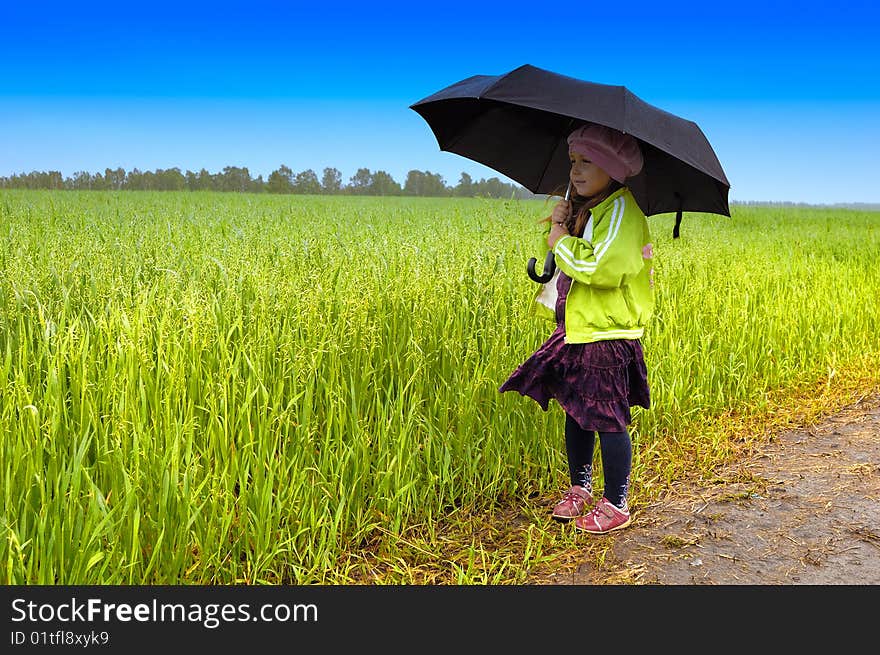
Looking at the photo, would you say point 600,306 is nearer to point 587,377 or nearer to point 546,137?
point 587,377

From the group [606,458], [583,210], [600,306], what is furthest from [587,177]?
[606,458]

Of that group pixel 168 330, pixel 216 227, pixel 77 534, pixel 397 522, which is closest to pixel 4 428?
pixel 77 534

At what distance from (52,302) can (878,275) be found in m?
9.93

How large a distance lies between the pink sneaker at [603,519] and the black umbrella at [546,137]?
1.23m

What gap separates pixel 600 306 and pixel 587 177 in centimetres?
55

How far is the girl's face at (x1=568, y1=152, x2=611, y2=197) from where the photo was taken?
3.14 metres

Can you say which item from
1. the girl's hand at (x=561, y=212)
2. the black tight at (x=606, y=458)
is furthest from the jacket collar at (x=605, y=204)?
the black tight at (x=606, y=458)

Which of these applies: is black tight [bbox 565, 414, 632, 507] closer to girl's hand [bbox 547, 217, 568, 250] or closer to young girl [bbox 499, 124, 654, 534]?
young girl [bbox 499, 124, 654, 534]

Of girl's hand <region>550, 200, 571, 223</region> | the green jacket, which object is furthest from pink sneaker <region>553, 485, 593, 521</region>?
girl's hand <region>550, 200, 571, 223</region>

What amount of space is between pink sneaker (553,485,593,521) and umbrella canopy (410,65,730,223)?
4.41 feet

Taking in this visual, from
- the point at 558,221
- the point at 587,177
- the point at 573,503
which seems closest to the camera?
the point at 587,177

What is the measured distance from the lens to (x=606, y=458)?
11.3ft

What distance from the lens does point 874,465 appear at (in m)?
4.67

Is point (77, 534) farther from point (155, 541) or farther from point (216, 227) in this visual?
point (216, 227)
